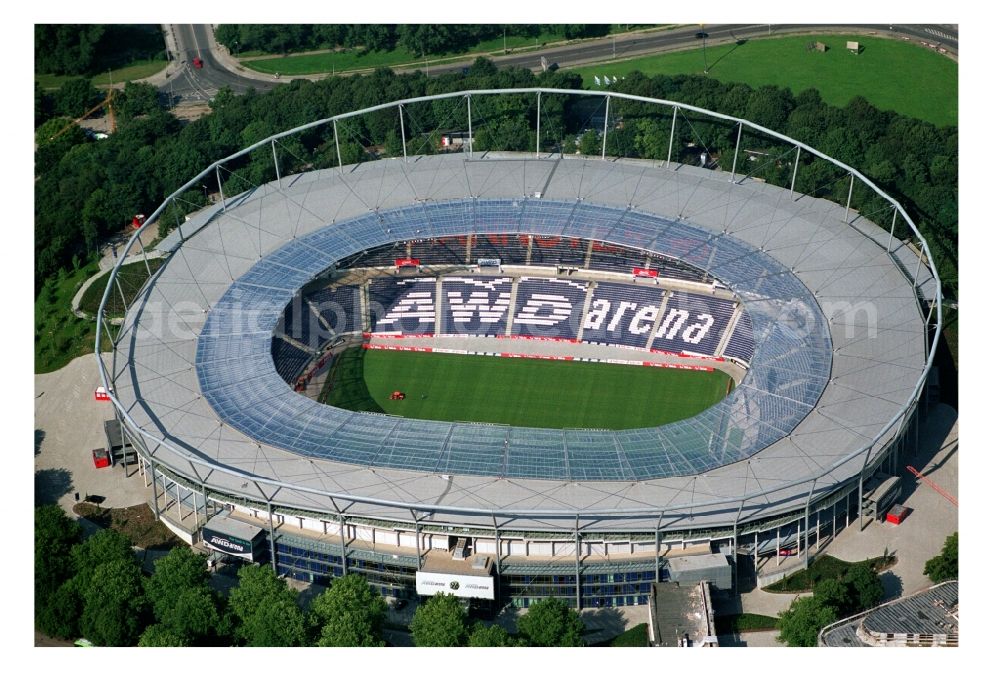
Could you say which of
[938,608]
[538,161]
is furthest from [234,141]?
[938,608]

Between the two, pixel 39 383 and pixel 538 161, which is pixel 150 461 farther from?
pixel 538 161

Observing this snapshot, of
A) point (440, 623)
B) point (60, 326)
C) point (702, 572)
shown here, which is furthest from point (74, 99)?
point (702, 572)

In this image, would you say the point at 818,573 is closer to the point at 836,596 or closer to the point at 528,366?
the point at 836,596

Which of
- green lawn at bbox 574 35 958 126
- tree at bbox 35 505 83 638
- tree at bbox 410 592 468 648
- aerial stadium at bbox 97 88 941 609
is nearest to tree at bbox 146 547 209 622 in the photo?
aerial stadium at bbox 97 88 941 609

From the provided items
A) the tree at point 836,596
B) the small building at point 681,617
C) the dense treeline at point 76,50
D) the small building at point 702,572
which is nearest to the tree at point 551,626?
the small building at point 681,617

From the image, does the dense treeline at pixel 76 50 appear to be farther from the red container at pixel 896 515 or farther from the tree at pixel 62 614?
the red container at pixel 896 515

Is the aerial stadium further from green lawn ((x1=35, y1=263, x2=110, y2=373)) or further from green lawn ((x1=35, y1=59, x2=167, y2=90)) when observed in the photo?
green lawn ((x1=35, y1=59, x2=167, y2=90))
